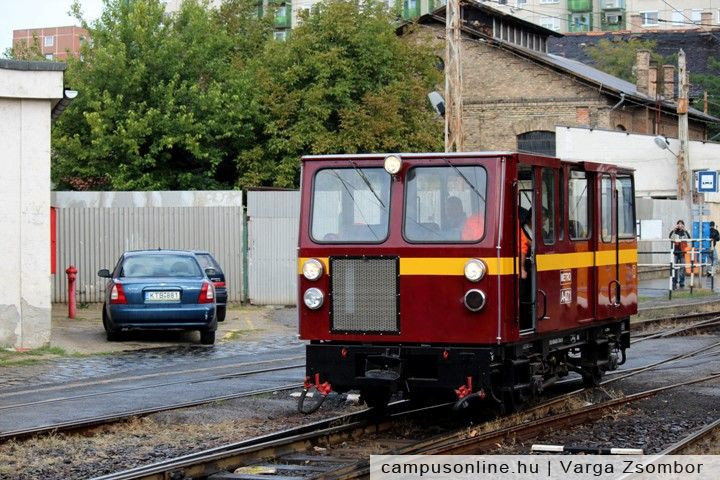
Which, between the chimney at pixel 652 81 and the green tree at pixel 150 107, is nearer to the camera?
the green tree at pixel 150 107

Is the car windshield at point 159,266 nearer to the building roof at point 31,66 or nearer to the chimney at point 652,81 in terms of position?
the building roof at point 31,66

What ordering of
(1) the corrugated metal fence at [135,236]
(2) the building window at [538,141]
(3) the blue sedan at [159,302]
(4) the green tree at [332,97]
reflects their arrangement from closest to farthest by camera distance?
(3) the blue sedan at [159,302] → (1) the corrugated metal fence at [135,236] → (4) the green tree at [332,97] → (2) the building window at [538,141]

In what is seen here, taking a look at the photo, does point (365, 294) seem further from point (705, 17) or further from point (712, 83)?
point (705, 17)

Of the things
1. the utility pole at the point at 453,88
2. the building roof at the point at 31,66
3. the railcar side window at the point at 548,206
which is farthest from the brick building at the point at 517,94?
the railcar side window at the point at 548,206

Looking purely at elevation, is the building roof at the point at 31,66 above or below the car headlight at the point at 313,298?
above

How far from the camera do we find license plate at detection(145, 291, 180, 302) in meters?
20.4

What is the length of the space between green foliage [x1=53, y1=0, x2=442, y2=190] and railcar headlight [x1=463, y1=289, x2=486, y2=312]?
2923cm

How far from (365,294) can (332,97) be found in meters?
32.8

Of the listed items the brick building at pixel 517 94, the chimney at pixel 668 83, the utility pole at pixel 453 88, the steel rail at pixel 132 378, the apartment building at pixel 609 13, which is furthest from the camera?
the apartment building at pixel 609 13

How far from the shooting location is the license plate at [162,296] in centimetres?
2038

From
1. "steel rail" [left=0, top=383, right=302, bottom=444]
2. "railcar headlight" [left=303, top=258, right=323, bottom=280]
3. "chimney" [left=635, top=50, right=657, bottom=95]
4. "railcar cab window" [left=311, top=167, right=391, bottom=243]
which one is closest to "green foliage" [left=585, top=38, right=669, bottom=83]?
"chimney" [left=635, top=50, right=657, bottom=95]

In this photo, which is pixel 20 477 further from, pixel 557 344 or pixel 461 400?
pixel 557 344

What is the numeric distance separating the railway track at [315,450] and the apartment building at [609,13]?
305 ft

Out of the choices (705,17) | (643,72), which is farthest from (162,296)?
(705,17)
